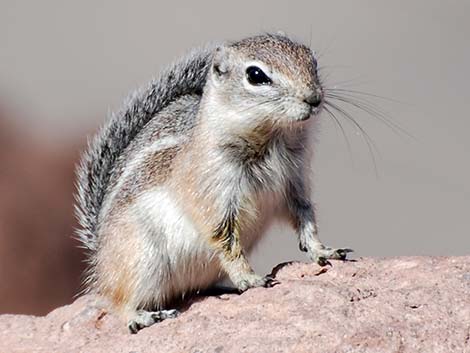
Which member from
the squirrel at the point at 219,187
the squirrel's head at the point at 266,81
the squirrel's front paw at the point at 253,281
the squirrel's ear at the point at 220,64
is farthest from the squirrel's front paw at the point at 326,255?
the squirrel's ear at the point at 220,64

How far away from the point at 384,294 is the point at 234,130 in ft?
3.63

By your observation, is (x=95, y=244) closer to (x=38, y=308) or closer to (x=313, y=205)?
(x=313, y=205)

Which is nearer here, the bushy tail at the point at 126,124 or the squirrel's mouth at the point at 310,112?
the squirrel's mouth at the point at 310,112

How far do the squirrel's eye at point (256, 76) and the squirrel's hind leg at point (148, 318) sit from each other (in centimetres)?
113

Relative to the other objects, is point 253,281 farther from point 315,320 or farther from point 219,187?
point 315,320

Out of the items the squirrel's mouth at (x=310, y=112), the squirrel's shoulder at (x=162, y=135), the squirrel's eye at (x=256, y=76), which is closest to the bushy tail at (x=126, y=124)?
the squirrel's shoulder at (x=162, y=135)

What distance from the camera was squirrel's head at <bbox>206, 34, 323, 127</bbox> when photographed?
5.62m

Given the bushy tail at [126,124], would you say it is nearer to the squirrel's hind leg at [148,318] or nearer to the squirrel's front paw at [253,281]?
the squirrel's hind leg at [148,318]

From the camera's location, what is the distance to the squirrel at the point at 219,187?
576cm

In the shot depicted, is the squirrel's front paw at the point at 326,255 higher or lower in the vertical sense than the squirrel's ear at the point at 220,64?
lower

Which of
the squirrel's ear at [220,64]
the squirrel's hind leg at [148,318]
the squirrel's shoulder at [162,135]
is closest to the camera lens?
the squirrel's hind leg at [148,318]

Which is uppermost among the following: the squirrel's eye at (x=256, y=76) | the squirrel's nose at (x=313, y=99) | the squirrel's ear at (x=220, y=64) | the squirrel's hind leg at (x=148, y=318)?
the squirrel's ear at (x=220, y=64)

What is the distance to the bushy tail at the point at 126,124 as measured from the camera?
6648 millimetres

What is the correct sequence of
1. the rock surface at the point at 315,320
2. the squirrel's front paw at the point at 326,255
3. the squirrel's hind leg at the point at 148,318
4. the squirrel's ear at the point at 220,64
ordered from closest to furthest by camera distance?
the rock surface at the point at 315,320 → the squirrel's hind leg at the point at 148,318 → the squirrel's front paw at the point at 326,255 → the squirrel's ear at the point at 220,64
